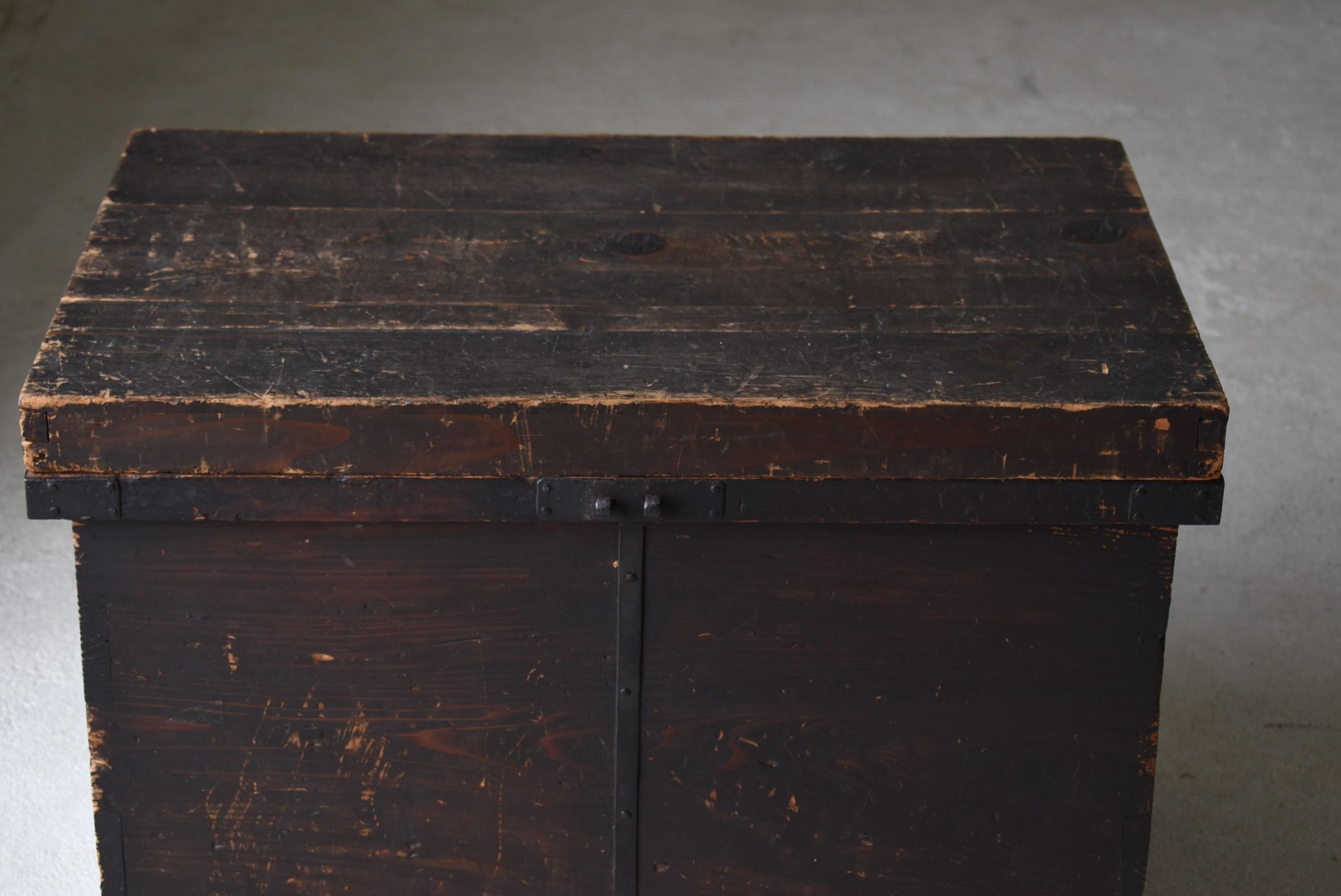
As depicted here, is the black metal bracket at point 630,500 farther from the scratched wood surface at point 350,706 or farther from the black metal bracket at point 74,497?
the black metal bracket at point 74,497

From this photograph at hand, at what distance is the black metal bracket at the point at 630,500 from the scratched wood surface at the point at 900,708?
5 centimetres

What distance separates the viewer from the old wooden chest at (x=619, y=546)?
149 centimetres

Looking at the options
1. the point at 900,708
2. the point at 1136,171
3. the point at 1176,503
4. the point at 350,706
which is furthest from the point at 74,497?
the point at 1136,171

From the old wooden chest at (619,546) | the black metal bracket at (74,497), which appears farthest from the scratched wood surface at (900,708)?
the black metal bracket at (74,497)

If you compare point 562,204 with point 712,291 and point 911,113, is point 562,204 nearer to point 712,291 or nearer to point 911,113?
point 712,291

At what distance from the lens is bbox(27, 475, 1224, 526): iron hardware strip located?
59.3 inches

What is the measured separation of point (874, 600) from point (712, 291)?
339mm

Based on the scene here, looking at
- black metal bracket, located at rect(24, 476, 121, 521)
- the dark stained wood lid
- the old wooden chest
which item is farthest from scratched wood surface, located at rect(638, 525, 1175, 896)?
black metal bracket, located at rect(24, 476, 121, 521)

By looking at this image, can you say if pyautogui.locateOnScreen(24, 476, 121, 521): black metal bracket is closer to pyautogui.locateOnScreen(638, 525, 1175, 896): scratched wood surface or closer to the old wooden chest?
the old wooden chest

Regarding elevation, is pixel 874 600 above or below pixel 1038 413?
below

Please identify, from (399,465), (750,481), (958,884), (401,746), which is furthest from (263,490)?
(958,884)

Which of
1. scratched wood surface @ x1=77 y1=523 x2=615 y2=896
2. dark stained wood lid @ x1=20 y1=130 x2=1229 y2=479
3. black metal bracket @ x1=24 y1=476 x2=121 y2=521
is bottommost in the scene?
scratched wood surface @ x1=77 y1=523 x2=615 y2=896

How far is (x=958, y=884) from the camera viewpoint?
168cm

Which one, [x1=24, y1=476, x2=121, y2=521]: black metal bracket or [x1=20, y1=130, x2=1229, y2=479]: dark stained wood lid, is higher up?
[x1=20, y1=130, x2=1229, y2=479]: dark stained wood lid
